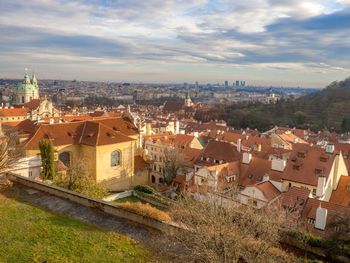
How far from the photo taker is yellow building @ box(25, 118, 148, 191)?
3978 centimetres

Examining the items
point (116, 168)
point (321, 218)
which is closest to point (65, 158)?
point (116, 168)

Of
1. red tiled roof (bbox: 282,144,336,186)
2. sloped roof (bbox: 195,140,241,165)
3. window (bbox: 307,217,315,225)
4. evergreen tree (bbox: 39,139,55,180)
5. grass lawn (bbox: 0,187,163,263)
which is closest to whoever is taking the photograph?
grass lawn (bbox: 0,187,163,263)

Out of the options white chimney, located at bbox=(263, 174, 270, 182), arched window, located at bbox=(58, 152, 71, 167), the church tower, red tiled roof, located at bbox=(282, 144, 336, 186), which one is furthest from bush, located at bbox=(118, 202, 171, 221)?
the church tower

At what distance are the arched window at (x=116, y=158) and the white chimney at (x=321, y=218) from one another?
24.8 m

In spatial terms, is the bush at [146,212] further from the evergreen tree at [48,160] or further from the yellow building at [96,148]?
the yellow building at [96,148]

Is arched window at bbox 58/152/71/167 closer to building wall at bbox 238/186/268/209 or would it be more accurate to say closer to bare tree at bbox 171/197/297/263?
building wall at bbox 238/186/268/209

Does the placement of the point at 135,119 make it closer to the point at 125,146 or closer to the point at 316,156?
the point at 125,146

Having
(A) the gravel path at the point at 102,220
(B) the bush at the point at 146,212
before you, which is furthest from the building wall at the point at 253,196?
(A) the gravel path at the point at 102,220

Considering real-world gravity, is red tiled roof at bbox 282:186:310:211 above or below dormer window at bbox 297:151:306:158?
below

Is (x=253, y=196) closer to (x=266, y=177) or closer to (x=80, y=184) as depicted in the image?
(x=266, y=177)

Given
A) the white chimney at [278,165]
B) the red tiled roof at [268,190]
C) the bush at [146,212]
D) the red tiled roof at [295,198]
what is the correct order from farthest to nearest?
the white chimney at [278,165] → the red tiled roof at [268,190] → the red tiled roof at [295,198] → the bush at [146,212]

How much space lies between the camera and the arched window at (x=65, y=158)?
1590 inches

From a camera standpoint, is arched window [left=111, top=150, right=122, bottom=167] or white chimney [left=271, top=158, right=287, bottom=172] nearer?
white chimney [left=271, top=158, right=287, bottom=172]

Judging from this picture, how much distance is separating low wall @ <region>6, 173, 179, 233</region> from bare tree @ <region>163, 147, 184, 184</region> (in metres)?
23.5
